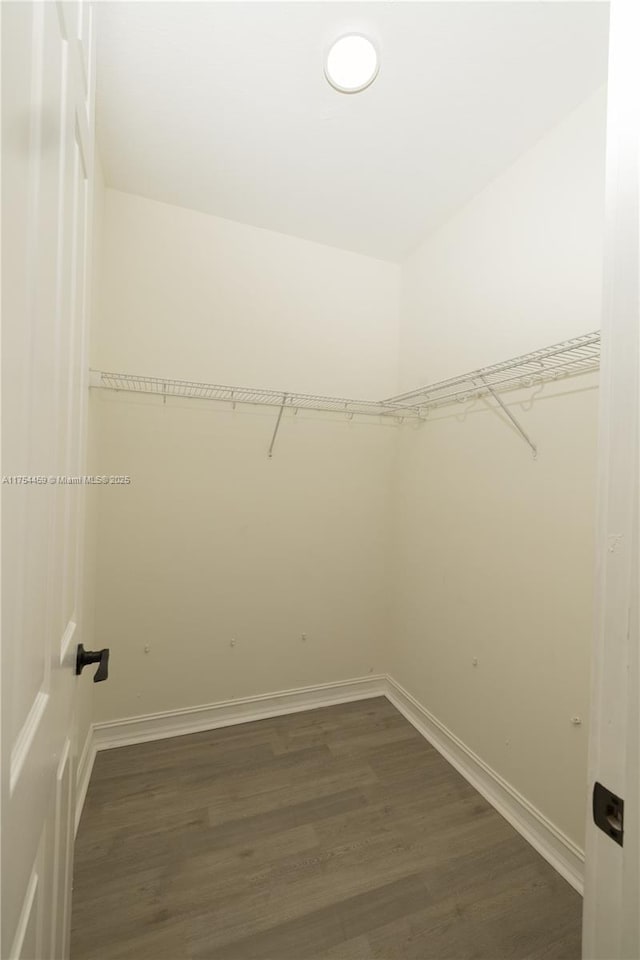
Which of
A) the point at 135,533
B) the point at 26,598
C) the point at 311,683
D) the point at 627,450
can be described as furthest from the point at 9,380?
the point at 311,683

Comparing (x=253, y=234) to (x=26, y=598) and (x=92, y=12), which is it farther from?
(x=26, y=598)

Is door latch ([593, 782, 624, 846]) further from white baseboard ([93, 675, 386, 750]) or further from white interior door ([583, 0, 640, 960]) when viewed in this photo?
white baseboard ([93, 675, 386, 750])

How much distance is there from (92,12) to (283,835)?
2.56 m

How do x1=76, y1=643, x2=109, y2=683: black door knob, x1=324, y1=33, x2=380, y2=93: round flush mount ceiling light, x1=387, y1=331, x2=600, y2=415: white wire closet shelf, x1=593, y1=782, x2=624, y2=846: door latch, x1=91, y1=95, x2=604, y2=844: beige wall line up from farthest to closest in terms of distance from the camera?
x1=91, y1=95, x2=604, y2=844: beige wall < x1=387, y1=331, x2=600, y2=415: white wire closet shelf < x1=324, y1=33, x2=380, y2=93: round flush mount ceiling light < x1=76, y1=643, x2=109, y2=683: black door knob < x1=593, y1=782, x2=624, y2=846: door latch

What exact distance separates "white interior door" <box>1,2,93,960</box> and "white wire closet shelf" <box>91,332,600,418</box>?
3.68 feet

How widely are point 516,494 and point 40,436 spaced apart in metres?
1.73

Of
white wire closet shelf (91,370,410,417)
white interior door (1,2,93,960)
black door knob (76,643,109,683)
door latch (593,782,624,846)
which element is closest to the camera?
white interior door (1,2,93,960)

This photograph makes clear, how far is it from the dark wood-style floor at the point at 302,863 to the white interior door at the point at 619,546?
1.06m

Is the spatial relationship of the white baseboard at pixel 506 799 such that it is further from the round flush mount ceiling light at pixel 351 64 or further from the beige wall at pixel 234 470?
the round flush mount ceiling light at pixel 351 64

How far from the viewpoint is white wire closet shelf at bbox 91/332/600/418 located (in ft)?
4.77

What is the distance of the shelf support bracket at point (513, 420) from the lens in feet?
5.36

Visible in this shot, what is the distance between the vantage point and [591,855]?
552mm

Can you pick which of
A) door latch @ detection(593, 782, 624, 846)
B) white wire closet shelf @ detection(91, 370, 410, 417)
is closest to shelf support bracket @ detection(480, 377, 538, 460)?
white wire closet shelf @ detection(91, 370, 410, 417)

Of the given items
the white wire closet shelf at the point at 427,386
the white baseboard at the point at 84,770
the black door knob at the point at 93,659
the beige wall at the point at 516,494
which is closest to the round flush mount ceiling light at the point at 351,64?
the beige wall at the point at 516,494
